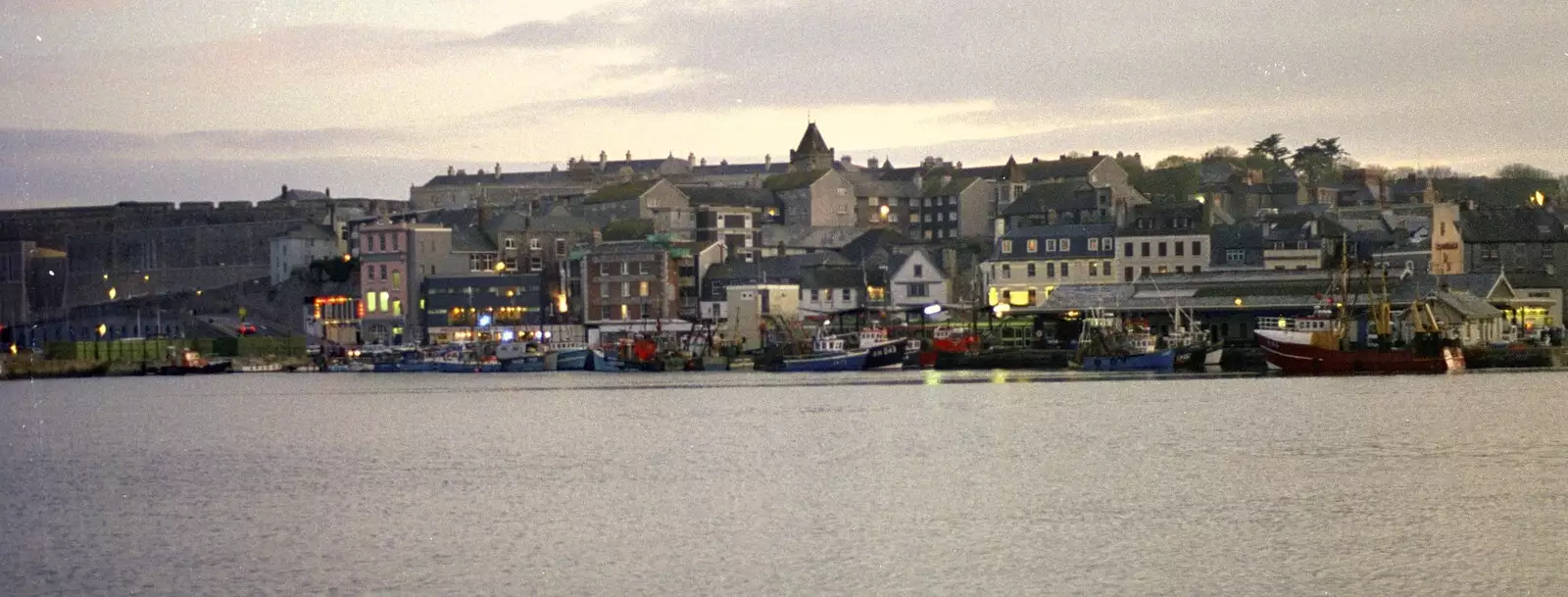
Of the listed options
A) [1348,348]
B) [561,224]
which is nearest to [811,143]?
[561,224]

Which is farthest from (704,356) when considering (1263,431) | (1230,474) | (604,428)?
(1230,474)

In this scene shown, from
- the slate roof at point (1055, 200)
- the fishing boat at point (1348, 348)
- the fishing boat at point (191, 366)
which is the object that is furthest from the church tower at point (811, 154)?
the fishing boat at point (1348, 348)

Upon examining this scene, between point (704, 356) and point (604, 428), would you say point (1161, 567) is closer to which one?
point (604, 428)

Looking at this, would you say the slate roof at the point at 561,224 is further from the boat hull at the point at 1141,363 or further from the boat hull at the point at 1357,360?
the boat hull at the point at 1357,360

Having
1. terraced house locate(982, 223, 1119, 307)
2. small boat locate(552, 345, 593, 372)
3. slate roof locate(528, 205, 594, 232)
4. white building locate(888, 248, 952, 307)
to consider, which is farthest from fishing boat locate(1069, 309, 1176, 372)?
slate roof locate(528, 205, 594, 232)

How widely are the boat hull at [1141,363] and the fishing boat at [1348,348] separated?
455cm

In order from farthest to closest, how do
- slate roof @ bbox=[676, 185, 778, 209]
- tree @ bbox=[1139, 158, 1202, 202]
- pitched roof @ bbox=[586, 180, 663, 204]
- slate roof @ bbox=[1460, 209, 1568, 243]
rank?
1. slate roof @ bbox=[676, 185, 778, 209]
2. pitched roof @ bbox=[586, 180, 663, 204]
3. tree @ bbox=[1139, 158, 1202, 202]
4. slate roof @ bbox=[1460, 209, 1568, 243]

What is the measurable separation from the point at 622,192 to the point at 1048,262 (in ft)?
129

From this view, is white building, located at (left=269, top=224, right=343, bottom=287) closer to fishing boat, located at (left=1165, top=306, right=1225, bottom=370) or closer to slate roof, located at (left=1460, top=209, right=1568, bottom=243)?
fishing boat, located at (left=1165, top=306, right=1225, bottom=370)

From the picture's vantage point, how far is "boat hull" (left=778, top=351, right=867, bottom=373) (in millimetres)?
93875

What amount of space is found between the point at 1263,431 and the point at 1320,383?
→ 22.7m

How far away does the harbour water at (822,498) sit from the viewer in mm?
28422

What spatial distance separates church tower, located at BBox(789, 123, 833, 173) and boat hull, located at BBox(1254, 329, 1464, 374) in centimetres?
9115

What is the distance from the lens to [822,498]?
1457 inches
